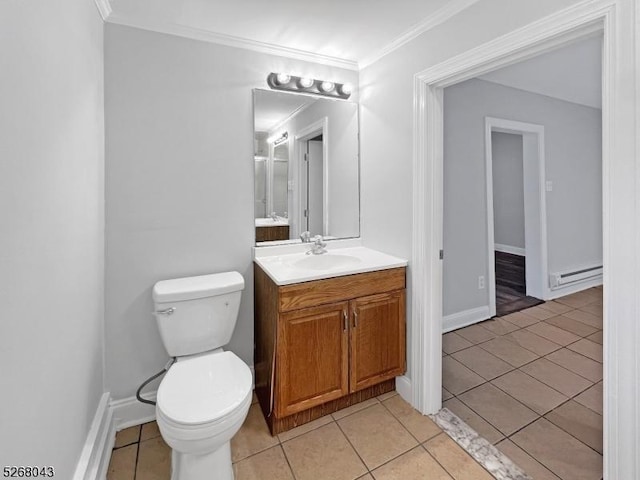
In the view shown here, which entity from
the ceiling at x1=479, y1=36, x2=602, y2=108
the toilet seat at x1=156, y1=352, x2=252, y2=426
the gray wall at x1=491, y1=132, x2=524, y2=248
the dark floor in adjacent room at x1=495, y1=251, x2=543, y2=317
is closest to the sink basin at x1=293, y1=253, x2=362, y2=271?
the toilet seat at x1=156, y1=352, x2=252, y2=426

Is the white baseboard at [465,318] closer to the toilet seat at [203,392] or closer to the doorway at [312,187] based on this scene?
the doorway at [312,187]

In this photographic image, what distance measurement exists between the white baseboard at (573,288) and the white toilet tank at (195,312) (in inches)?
145

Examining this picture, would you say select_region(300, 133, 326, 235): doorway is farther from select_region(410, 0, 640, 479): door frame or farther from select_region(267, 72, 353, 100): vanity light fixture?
select_region(410, 0, 640, 479): door frame

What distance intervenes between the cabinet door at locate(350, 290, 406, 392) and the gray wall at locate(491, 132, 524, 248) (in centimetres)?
511

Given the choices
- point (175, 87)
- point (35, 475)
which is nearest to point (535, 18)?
point (175, 87)

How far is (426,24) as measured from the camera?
5.79 ft

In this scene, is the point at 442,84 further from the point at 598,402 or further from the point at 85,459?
the point at 85,459

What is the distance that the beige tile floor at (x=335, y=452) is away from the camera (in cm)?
151

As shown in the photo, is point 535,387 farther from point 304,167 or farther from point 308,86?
point 308,86

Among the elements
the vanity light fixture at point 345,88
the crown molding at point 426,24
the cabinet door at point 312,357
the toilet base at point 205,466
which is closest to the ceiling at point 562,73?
the crown molding at point 426,24

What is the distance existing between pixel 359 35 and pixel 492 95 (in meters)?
1.79

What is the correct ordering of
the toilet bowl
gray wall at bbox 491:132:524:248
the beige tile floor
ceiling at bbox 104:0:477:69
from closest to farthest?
the toilet bowl
the beige tile floor
ceiling at bbox 104:0:477:69
gray wall at bbox 491:132:524:248

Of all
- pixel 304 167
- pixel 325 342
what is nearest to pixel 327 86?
pixel 304 167

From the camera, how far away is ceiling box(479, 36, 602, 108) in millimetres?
2490
